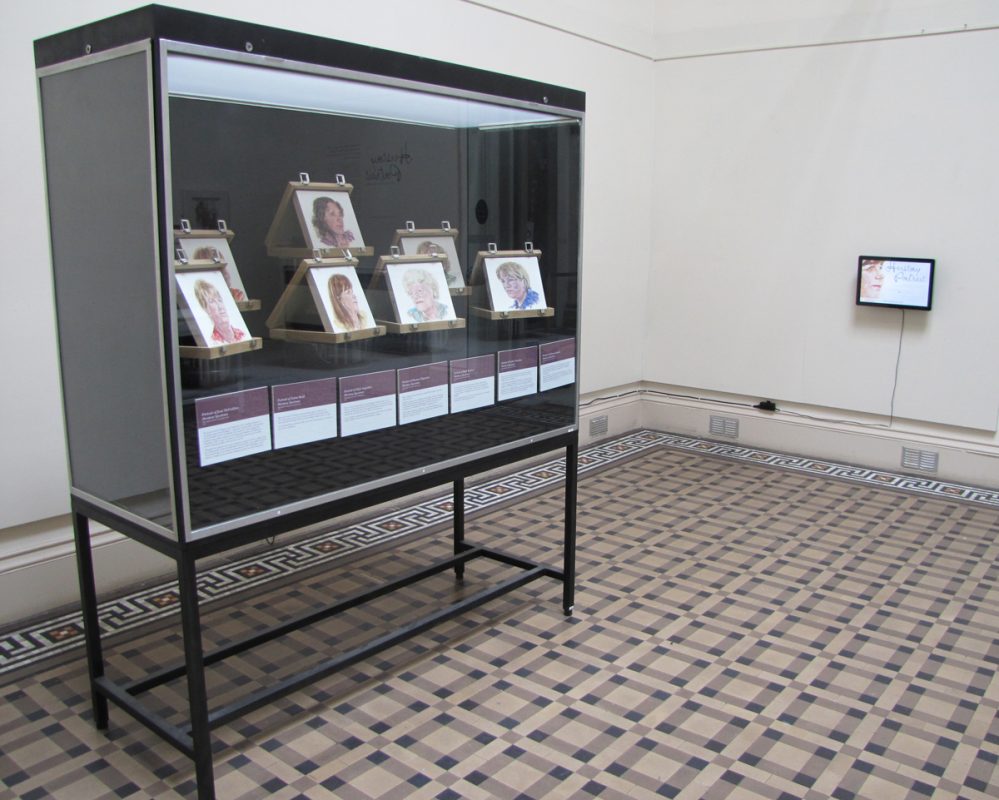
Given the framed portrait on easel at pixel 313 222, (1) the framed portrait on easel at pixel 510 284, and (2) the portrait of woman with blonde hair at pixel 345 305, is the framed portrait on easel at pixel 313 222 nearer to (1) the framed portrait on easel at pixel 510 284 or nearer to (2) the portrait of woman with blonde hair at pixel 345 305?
(2) the portrait of woman with blonde hair at pixel 345 305

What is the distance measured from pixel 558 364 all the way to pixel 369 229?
1004 mm

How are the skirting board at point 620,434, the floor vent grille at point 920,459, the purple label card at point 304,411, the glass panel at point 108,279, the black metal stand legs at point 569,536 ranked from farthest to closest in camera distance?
the floor vent grille at point 920,459, the black metal stand legs at point 569,536, the skirting board at point 620,434, the purple label card at point 304,411, the glass panel at point 108,279

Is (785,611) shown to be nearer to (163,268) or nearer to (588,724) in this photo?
(588,724)

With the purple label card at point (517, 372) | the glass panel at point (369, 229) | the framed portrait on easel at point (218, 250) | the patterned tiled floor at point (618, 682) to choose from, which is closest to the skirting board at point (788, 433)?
the patterned tiled floor at point (618, 682)

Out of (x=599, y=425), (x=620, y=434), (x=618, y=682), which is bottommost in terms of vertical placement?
(x=618, y=682)

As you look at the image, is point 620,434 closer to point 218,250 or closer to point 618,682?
point 618,682

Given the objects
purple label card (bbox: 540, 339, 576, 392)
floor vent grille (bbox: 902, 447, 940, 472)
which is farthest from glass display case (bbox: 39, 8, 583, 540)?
floor vent grille (bbox: 902, 447, 940, 472)

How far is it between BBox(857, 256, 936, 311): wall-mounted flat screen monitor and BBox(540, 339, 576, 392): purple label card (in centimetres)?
282

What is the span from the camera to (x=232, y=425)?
93.8 inches

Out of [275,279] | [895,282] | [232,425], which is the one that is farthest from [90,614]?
[895,282]

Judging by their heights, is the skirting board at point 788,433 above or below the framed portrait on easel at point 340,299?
below

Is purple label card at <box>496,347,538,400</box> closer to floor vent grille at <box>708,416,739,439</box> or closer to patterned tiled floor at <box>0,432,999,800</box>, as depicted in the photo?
patterned tiled floor at <box>0,432,999,800</box>

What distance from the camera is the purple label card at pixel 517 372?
3352 mm

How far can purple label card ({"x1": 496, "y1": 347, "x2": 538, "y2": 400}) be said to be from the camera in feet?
11.0
